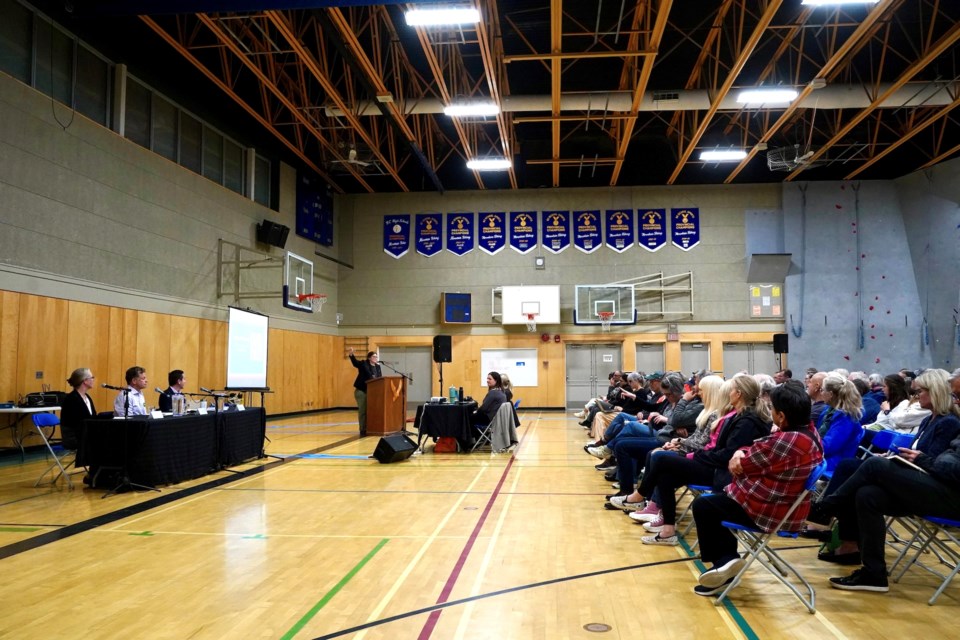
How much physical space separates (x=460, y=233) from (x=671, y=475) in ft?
52.5

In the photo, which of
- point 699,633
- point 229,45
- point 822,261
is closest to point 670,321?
point 822,261

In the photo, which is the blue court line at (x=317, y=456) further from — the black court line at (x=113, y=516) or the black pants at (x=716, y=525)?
the black pants at (x=716, y=525)

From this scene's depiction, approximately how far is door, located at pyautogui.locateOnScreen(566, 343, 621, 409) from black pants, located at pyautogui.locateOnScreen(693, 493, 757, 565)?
16176 millimetres

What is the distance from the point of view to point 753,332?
1902 centimetres

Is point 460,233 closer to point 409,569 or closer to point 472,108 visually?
point 472,108

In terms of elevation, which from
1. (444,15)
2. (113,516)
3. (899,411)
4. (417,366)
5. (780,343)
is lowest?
(113,516)

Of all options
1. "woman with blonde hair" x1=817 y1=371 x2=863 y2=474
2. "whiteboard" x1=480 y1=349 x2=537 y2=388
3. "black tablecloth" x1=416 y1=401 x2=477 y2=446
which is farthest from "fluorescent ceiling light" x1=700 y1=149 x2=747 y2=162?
"woman with blonde hair" x1=817 y1=371 x2=863 y2=474

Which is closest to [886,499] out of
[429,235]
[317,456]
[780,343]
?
[317,456]

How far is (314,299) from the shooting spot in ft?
57.9

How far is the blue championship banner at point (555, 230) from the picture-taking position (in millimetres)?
19719

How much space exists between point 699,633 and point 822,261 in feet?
60.1

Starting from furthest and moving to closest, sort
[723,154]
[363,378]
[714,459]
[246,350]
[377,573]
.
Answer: [723,154] → [363,378] → [246,350] → [714,459] → [377,573]

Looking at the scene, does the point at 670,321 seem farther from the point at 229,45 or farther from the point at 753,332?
the point at 229,45

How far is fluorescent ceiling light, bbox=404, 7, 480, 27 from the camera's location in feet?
29.7
